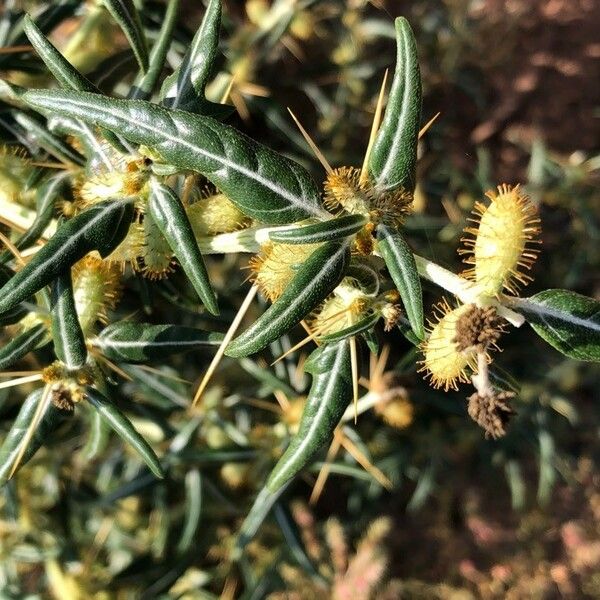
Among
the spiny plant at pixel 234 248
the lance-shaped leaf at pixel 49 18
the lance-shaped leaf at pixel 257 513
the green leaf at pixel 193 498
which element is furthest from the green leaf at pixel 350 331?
the lance-shaped leaf at pixel 49 18

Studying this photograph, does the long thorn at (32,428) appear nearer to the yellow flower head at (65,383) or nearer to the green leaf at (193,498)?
the yellow flower head at (65,383)

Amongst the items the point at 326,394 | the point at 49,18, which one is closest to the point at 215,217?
the point at 326,394

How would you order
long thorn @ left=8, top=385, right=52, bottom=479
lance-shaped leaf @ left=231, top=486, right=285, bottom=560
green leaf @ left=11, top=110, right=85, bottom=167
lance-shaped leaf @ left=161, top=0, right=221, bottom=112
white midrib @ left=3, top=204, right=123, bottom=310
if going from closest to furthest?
white midrib @ left=3, top=204, right=123, bottom=310
lance-shaped leaf @ left=161, top=0, right=221, bottom=112
long thorn @ left=8, top=385, right=52, bottom=479
green leaf @ left=11, top=110, right=85, bottom=167
lance-shaped leaf @ left=231, top=486, right=285, bottom=560

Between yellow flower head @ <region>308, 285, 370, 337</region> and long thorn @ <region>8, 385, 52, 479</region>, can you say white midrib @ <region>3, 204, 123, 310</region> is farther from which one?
yellow flower head @ <region>308, 285, 370, 337</region>

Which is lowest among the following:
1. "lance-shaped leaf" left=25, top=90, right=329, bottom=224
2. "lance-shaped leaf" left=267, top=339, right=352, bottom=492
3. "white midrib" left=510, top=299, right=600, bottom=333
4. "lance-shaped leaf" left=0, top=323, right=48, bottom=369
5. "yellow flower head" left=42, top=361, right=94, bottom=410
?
"lance-shaped leaf" left=267, top=339, right=352, bottom=492

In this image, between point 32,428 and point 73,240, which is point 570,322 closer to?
point 73,240

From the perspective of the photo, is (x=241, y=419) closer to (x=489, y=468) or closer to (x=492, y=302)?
(x=489, y=468)

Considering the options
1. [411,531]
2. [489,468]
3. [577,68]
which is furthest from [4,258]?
[577,68]

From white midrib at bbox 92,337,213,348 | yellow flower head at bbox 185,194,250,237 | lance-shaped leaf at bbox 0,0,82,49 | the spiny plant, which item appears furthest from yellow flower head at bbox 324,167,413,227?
lance-shaped leaf at bbox 0,0,82,49
